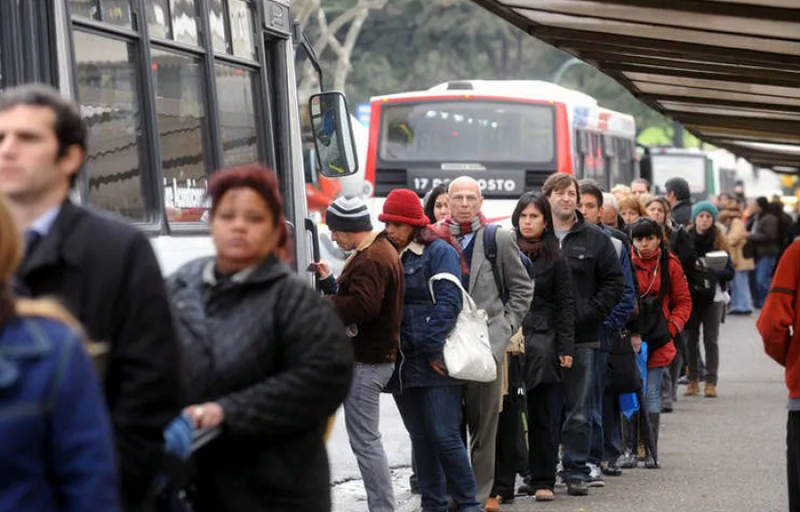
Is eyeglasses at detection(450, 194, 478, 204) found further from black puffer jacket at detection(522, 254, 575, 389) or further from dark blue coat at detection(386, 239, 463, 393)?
black puffer jacket at detection(522, 254, 575, 389)

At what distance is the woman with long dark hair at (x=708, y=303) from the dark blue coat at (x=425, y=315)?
285 inches

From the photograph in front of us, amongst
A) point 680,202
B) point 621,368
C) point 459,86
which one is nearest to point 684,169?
point 459,86

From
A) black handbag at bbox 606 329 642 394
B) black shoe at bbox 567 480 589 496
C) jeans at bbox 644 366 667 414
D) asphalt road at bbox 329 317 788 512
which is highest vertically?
black handbag at bbox 606 329 642 394

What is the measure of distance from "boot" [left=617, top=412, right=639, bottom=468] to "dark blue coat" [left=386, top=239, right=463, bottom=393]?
3506 millimetres

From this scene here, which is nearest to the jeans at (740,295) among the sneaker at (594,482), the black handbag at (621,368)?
the black handbag at (621,368)

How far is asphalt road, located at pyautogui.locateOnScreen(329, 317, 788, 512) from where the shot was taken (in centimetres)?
1052

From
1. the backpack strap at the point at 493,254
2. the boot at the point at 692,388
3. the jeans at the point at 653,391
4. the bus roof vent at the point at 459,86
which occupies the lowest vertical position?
the boot at the point at 692,388

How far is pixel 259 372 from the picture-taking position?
4.65 m

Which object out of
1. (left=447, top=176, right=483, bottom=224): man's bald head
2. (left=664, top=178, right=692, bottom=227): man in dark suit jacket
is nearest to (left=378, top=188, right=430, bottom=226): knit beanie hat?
(left=447, top=176, right=483, bottom=224): man's bald head

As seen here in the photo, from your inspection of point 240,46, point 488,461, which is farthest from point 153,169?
point 488,461

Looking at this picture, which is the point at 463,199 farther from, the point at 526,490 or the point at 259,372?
the point at 259,372

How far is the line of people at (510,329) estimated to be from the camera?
29.3ft

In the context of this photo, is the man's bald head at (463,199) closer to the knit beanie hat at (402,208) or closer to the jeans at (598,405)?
the knit beanie hat at (402,208)

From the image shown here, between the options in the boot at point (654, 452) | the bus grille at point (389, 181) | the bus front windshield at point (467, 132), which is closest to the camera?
the boot at point (654, 452)
